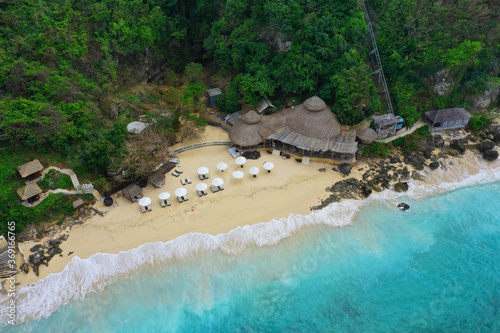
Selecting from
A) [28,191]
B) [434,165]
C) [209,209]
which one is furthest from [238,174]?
[434,165]

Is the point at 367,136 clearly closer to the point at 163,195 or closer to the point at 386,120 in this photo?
the point at 386,120

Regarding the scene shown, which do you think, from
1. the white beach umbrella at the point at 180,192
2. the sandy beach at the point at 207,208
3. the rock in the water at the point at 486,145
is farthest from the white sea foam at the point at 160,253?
the rock in the water at the point at 486,145

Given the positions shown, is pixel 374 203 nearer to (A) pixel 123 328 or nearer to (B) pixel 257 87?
(B) pixel 257 87

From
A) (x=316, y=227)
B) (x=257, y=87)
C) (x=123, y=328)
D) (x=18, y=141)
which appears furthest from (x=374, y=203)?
(x=18, y=141)

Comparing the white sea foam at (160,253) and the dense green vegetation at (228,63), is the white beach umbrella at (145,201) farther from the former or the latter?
the dense green vegetation at (228,63)

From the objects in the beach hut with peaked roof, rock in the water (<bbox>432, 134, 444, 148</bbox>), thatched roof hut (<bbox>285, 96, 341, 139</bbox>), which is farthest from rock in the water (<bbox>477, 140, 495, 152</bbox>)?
thatched roof hut (<bbox>285, 96, 341, 139</bbox>)
